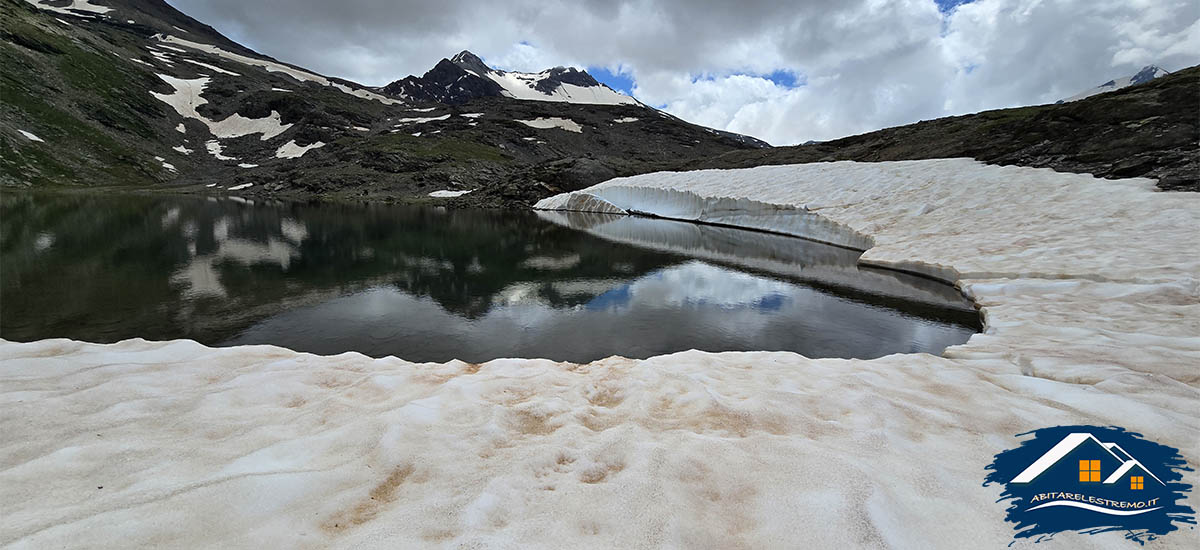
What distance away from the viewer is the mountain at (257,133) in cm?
8175

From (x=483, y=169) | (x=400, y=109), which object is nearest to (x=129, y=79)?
(x=400, y=109)

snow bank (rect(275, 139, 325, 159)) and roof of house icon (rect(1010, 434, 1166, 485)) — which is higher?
snow bank (rect(275, 139, 325, 159))

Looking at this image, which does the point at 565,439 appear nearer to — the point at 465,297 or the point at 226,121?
the point at 465,297

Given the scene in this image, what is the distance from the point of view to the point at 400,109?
171875 mm

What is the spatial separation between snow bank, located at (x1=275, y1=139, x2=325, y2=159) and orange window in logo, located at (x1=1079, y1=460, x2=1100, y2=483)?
449 feet

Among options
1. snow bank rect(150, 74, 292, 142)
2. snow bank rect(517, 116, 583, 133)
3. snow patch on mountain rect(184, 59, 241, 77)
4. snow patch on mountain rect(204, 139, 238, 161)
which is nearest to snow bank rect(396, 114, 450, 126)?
snow bank rect(517, 116, 583, 133)

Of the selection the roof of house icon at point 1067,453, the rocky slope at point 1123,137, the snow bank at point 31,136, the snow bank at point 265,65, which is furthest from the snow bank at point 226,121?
the roof of house icon at point 1067,453

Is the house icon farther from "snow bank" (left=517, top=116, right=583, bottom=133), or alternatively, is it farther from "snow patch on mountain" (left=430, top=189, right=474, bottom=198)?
"snow bank" (left=517, top=116, right=583, bottom=133)

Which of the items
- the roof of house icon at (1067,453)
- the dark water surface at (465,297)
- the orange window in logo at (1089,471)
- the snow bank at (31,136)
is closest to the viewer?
the orange window in logo at (1089,471)

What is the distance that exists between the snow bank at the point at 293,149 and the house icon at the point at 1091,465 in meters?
137

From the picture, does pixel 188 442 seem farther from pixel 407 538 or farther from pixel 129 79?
pixel 129 79

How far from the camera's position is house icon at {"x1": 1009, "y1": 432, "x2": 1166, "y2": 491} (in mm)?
3703

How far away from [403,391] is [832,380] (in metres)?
6.26

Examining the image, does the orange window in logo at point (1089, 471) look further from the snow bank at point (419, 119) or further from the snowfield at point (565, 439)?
the snow bank at point (419, 119)
